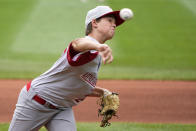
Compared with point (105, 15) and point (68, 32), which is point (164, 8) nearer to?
point (68, 32)

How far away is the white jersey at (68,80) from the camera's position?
13.7 feet

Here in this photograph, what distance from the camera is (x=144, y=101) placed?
9.09 metres

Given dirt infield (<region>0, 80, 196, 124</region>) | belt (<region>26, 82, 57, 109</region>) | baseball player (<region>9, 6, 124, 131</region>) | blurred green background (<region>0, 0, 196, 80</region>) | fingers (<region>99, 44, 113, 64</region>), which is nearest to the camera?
fingers (<region>99, 44, 113, 64</region>)

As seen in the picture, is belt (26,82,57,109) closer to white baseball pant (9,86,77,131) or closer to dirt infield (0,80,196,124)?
white baseball pant (9,86,77,131)

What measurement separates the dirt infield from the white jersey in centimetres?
326

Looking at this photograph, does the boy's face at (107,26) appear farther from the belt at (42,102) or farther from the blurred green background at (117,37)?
the blurred green background at (117,37)

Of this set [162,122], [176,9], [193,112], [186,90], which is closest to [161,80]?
[186,90]

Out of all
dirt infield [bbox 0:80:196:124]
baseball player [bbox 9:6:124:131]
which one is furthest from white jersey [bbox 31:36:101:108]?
dirt infield [bbox 0:80:196:124]

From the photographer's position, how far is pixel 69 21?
54.4ft

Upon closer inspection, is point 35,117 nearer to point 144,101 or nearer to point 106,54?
point 106,54

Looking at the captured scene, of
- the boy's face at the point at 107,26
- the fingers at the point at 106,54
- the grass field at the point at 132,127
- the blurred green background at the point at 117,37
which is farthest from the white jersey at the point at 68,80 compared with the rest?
the blurred green background at the point at 117,37

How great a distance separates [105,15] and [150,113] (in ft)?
13.8

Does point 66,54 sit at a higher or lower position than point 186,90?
higher

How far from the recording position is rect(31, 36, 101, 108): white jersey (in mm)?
4184
